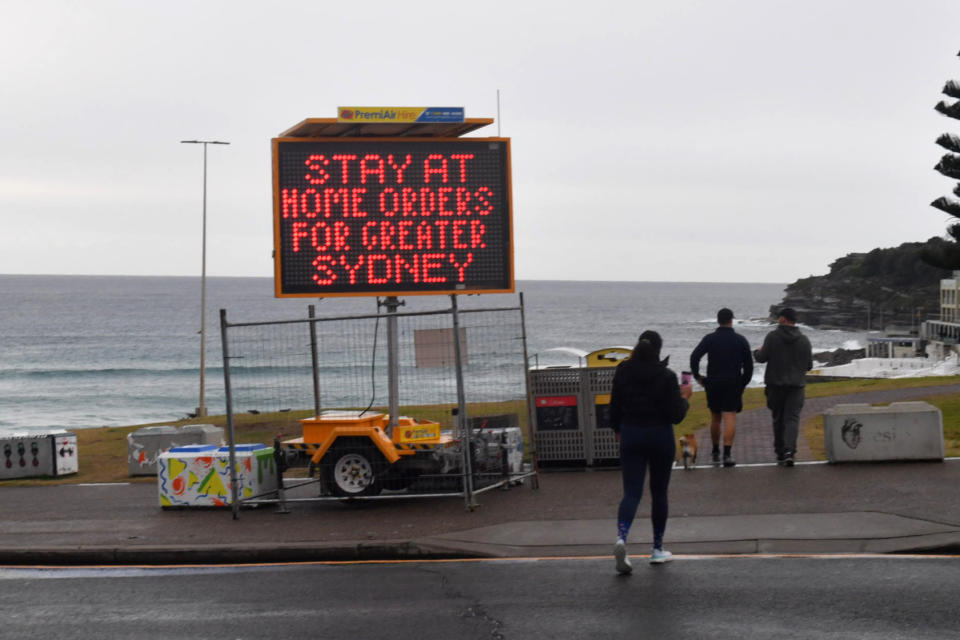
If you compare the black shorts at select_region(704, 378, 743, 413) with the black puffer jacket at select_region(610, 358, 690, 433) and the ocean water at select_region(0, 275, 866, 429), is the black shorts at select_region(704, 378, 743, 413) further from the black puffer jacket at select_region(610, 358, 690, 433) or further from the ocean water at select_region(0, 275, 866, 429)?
the black puffer jacket at select_region(610, 358, 690, 433)

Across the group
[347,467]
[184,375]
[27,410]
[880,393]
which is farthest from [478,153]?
[184,375]

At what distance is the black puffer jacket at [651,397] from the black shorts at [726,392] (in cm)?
468

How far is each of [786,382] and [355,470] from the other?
4.97m

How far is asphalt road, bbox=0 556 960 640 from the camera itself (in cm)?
723

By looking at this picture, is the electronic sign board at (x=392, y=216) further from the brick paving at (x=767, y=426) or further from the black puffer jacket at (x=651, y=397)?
the brick paving at (x=767, y=426)

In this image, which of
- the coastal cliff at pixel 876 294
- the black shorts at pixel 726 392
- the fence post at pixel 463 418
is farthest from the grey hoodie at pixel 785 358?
the coastal cliff at pixel 876 294

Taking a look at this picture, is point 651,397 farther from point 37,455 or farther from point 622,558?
point 37,455

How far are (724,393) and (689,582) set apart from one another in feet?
17.6

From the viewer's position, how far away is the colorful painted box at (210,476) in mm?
12734

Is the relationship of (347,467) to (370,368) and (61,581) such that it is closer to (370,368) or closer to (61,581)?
(370,368)

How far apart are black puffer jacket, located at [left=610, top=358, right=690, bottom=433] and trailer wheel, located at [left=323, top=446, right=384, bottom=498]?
14.0 feet

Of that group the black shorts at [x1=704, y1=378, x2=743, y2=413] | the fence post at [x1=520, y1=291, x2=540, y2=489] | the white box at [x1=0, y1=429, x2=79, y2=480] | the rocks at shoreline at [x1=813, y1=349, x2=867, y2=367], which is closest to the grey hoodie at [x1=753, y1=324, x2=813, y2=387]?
the black shorts at [x1=704, y1=378, x2=743, y2=413]

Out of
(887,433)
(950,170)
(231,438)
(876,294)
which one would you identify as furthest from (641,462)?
(876,294)

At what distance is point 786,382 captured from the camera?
13.3m
